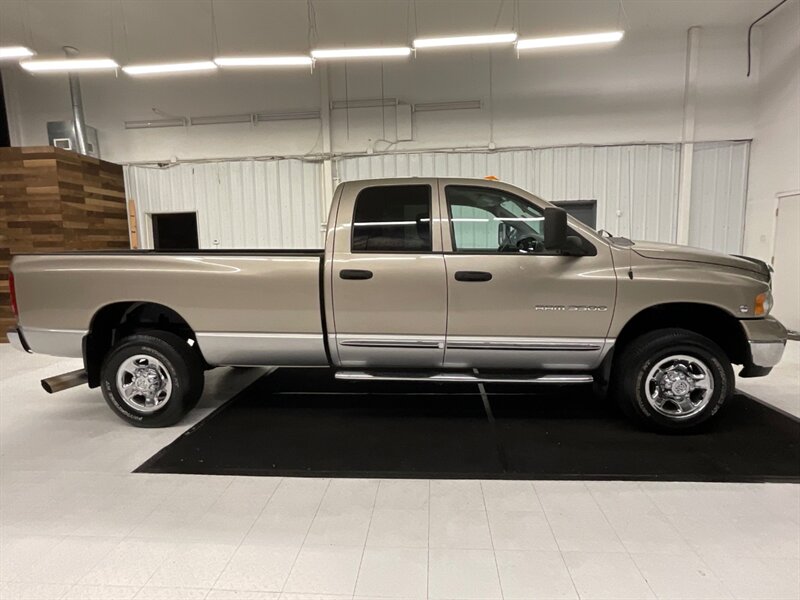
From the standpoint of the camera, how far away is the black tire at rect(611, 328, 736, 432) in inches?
136

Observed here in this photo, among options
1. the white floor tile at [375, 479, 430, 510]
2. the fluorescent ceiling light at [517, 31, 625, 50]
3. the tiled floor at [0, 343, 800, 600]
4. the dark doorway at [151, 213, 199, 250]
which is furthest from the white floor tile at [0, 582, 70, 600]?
the dark doorway at [151, 213, 199, 250]

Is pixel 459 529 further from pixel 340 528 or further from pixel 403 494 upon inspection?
pixel 340 528

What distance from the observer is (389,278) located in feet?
11.7

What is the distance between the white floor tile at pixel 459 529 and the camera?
2395 millimetres

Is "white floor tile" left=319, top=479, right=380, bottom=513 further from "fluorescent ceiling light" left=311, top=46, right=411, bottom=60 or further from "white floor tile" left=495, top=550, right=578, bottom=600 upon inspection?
"fluorescent ceiling light" left=311, top=46, right=411, bottom=60

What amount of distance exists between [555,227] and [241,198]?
7731 millimetres

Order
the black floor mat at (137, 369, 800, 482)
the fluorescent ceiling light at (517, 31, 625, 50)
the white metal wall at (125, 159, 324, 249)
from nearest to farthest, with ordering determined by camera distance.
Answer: the black floor mat at (137, 369, 800, 482)
the fluorescent ceiling light at (517, 31, 625, 50)
the white metal wall at (125, 159, 324, 249)

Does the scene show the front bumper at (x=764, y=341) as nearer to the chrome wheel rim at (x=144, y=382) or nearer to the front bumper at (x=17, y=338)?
the chrome wheel rim at (x=144, y=382)

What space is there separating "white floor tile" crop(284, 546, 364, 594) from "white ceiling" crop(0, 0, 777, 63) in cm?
756

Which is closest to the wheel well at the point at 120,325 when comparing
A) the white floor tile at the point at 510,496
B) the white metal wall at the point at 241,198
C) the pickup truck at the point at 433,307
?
the pickup truck at the point at 433,307

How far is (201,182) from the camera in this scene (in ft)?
31.1

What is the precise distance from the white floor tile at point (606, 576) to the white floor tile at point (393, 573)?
0.71 meters

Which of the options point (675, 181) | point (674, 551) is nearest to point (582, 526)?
point (674, 551)

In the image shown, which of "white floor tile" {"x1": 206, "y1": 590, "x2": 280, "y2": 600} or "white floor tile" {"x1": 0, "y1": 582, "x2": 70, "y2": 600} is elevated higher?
"white floor tile" {"x1": 206, "y1": 590, "x2": 280, "y2": 600}
